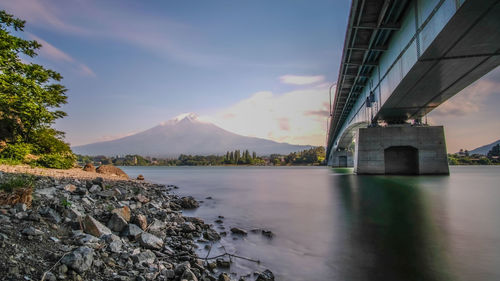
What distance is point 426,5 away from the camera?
13844 millimetres

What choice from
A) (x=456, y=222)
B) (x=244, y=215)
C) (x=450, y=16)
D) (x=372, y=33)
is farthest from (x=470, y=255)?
(x=372, y=33)

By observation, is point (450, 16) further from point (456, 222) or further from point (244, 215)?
point (244, 215)

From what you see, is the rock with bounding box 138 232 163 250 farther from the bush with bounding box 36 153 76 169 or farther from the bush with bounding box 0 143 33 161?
the bush with bounding box 36 153 76 169

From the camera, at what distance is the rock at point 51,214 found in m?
4.92

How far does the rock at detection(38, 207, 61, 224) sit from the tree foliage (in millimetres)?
16590

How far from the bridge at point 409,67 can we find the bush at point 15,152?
2462 centimetres

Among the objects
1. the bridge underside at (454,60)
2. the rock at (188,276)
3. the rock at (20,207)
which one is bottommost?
the rock at (188,276)

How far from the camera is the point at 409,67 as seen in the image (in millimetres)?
18047

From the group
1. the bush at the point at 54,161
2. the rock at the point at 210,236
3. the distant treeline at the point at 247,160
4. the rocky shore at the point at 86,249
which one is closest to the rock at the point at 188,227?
the rock at the point at 210,236

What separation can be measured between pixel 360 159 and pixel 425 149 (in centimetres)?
778

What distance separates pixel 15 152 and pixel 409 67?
28.2 m

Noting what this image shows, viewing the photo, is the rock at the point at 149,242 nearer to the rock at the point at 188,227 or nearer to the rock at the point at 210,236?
the rock at the point at 210,236

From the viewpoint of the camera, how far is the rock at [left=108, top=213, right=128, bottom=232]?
5777mm

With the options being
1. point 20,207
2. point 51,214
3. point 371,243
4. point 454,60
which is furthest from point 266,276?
point 454,60
